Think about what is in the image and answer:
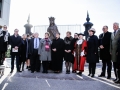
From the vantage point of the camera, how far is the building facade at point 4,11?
9950 millimetres

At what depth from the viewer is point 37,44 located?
6598mm

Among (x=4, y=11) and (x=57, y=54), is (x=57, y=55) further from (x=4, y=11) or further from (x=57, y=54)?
(x=4, y=11)

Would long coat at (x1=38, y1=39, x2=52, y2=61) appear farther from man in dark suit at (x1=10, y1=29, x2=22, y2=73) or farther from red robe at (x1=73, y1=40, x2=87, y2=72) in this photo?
red robe at (x1=73, y1=40, x2=87, y2=72)

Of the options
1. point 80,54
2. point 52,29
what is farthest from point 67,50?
point 52,29

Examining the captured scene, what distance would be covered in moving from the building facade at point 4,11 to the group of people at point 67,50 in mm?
3798

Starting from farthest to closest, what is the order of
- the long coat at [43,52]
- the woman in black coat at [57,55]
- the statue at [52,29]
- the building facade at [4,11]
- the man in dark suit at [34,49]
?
the building facade at [4,11] < the statue at [52,29] < the woman in black coat at [57,55] < the man in dark suit at [34,49] < the long coat at [43,52]

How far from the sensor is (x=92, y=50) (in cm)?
557

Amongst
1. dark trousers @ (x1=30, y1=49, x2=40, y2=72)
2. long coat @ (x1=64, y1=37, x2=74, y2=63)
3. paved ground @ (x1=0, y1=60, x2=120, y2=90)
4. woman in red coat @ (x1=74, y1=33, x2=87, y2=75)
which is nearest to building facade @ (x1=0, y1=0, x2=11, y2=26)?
dark trousers @ (x1=30, y1=49, x2=40, y2=72)

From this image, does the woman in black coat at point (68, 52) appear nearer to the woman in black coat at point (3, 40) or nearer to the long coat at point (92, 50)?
the long coat at point (92, 50)

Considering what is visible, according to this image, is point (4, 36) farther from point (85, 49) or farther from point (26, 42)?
Answer: point (85, 49)

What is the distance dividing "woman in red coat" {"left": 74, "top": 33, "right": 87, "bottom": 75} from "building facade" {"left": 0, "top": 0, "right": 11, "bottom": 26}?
6.14 meters

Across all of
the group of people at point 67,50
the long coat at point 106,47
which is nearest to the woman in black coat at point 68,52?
the group of people at point 67,50

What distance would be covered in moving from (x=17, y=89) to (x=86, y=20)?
479 inches

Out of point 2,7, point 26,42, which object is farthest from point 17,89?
point 2,7
